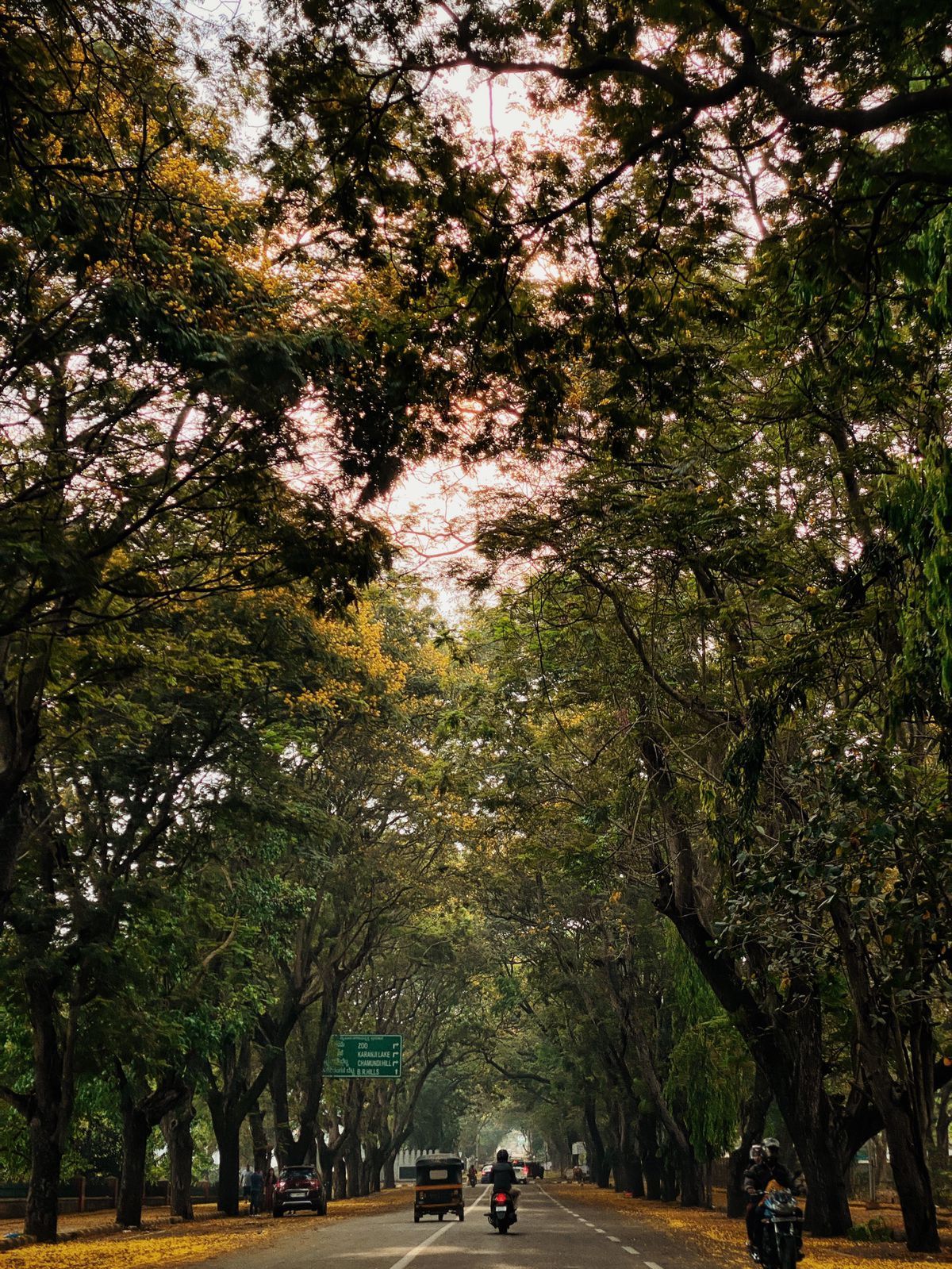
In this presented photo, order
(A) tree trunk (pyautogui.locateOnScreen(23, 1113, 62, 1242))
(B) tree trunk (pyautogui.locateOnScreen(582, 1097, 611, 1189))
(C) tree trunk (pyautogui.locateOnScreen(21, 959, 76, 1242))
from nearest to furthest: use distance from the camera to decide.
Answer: (C) tree trunk (pyautogui.locateOnScreen(21, 959, 76, 1242)), (A) tree trunk (pyautogui.locateOnScreen(23, 1113, 62, 1242)), (B) tree trunk (pyautogui.locateOnScreen(582, 1097, 611, 1189))

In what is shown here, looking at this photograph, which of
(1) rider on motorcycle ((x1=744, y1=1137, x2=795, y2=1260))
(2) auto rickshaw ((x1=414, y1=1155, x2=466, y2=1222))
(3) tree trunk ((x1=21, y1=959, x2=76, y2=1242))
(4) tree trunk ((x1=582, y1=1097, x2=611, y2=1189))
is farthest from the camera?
(4) tree trunk ((x1=582, y1=1097, x2=611, y2=1189))

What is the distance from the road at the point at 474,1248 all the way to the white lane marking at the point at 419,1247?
0.01 m

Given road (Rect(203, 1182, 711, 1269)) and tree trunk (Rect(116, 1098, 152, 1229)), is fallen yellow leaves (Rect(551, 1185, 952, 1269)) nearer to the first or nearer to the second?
road (Rect(203, 1182, 711, 1269))

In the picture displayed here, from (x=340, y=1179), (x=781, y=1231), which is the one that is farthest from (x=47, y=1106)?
(x=340, y=1179)

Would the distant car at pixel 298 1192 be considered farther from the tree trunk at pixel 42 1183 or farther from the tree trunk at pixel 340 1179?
the tree trunk at pixel 340 1179

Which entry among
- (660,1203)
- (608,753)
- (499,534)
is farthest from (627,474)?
(660,1203)

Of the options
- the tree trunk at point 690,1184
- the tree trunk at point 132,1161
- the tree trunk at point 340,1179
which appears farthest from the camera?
the tree trunk at point 340,1179

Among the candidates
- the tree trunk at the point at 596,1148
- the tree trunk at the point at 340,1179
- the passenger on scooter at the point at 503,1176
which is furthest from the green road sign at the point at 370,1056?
the tree trunk at the point at 340,1179

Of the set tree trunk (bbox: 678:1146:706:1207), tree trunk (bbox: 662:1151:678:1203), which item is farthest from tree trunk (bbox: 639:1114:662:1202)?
tree trunk (bbox: 678:1146:706:1207)

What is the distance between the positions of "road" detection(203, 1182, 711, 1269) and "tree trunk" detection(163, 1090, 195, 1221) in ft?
19.2

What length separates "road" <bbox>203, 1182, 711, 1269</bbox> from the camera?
47.1ft

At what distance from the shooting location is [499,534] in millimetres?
12969

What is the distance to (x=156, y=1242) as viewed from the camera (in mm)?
20094

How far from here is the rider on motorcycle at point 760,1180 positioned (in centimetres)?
1193
